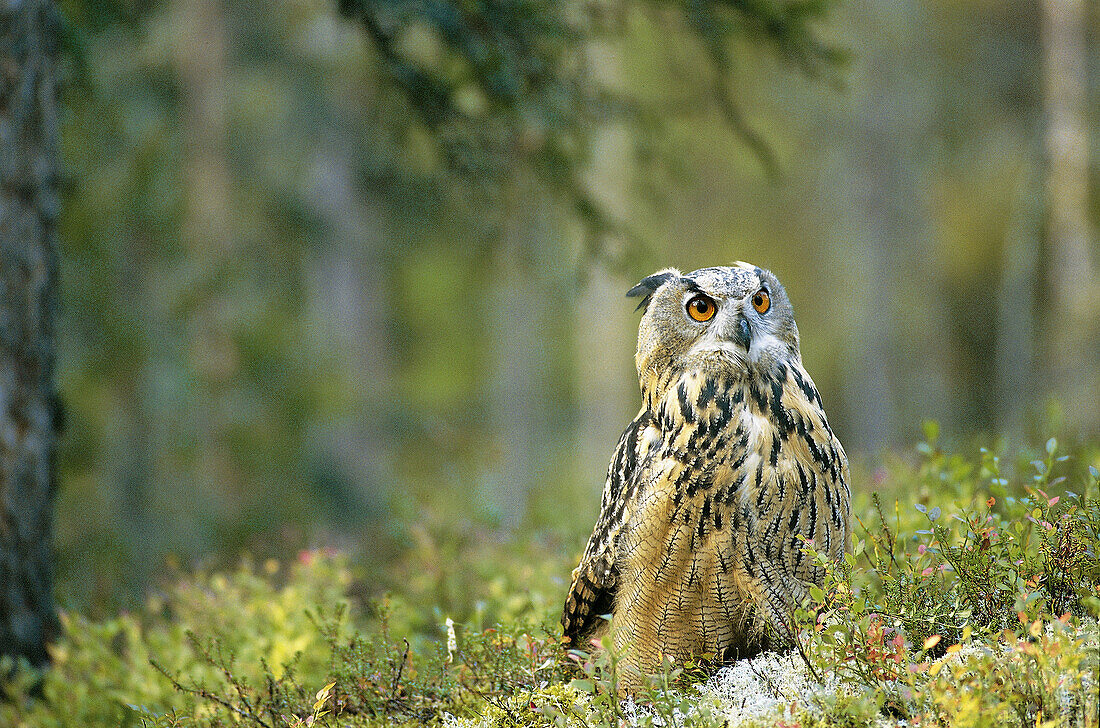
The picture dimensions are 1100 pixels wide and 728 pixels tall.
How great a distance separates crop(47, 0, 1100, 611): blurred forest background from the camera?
518cm

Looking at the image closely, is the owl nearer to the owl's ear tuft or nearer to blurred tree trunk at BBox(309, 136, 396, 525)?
the owl's ear tuft

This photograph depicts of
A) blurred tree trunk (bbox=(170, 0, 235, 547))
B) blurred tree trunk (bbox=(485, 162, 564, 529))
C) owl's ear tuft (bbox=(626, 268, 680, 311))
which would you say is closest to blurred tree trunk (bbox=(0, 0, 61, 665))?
blurred tree trunk (bbox=(485, 162, 564, 529))

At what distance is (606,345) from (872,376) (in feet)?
16.7

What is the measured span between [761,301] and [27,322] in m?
3.36

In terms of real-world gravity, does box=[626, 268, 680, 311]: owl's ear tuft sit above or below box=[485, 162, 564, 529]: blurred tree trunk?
below

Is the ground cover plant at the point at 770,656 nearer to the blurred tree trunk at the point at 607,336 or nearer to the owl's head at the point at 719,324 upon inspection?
the owl's head at the point at 719,324

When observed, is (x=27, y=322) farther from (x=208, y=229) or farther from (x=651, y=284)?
(x=208, y=229)

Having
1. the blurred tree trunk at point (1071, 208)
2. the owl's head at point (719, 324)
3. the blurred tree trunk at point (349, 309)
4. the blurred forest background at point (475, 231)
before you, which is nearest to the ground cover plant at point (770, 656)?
the owl's head at point (719, 324)

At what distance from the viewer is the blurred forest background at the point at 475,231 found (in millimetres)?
5180

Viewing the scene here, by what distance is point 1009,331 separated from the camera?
623 inches

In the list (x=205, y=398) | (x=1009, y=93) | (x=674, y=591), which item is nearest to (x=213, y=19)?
(x=205, y=398)

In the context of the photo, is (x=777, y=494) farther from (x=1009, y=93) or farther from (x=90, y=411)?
(x=1009, y=93)

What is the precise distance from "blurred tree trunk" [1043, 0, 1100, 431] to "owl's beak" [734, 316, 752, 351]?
1160 cm

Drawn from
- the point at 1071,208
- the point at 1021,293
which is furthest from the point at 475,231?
the point at 1021,293
